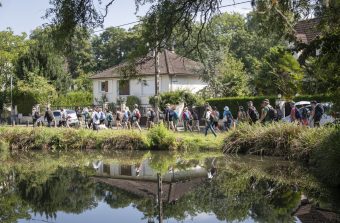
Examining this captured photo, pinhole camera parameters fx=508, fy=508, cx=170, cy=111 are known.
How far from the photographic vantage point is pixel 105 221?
10.3 m

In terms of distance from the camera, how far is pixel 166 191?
13.4 m

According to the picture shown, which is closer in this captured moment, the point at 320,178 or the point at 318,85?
the point at 318,85

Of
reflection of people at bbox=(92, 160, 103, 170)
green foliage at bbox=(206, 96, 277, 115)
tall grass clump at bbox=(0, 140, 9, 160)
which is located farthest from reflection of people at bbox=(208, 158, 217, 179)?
green foliage at bbox=(206, 96, 277, 115)

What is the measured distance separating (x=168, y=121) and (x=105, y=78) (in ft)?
67.0

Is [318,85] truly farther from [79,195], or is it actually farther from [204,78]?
[204,78]

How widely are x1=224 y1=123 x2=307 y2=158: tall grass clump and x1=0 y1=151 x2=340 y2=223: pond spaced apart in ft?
2.29

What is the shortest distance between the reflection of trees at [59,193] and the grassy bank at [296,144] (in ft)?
19.6

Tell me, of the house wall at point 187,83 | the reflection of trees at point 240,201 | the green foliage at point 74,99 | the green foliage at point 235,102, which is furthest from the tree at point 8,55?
the reflection of trees at point 240,201

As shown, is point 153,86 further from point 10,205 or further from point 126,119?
point 10,205

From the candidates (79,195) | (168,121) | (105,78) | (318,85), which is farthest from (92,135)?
(105,78)

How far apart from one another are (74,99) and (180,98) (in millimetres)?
16479

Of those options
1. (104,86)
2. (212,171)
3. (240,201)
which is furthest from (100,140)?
(104,86)

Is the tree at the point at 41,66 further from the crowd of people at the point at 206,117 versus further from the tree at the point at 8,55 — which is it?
the crowd of people at the point at 206,117

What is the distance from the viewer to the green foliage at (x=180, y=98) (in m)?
36.2
